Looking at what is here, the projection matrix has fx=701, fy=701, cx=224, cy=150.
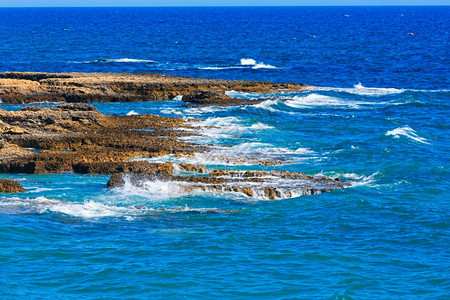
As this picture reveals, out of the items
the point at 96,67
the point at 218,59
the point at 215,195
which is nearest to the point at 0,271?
the point at 215,195

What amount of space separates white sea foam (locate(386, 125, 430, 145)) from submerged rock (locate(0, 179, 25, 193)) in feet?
63.4

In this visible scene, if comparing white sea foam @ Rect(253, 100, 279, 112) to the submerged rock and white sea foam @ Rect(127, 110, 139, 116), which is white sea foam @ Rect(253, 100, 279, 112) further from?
the submerged rock

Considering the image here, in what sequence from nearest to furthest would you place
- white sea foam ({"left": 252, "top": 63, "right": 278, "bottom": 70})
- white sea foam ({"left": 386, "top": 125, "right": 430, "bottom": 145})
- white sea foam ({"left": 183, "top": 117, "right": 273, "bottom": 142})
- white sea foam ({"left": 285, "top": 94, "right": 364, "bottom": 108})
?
white sea foam ({"left": 183, "top": 117, "right": 273, "bottom": 142}) < white sea foam ({"left": 386, "top": 125, "right": 430, "bottom": 145}) < white sea foam ({"left": 285, "top": 94, "right": 364, "bottom": 108}) < white sea foam ({"left": 252, "top": 63, "right": 278, "bottom": 70})

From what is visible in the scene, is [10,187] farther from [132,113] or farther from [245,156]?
[132,113]

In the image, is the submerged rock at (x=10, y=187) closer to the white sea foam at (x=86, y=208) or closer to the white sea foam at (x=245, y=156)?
the white sea foam at (x=86, y=208)

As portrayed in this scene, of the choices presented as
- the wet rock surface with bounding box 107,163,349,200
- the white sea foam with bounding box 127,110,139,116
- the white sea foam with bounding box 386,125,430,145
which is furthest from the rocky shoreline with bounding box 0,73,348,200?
the white sea foam with bounding box 386,125,430,145

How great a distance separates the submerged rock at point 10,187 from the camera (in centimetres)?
2395

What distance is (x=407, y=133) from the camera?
3625cm

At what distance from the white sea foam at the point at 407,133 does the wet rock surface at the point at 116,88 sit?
11985 mm

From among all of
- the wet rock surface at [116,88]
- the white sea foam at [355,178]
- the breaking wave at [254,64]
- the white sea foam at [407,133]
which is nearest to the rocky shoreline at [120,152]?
the white sea foam at [355,178]

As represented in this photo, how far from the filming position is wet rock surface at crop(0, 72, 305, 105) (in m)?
46.1

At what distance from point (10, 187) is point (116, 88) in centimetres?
2549

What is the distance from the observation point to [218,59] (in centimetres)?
7681

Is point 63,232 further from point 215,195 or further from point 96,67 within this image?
point 96,67
